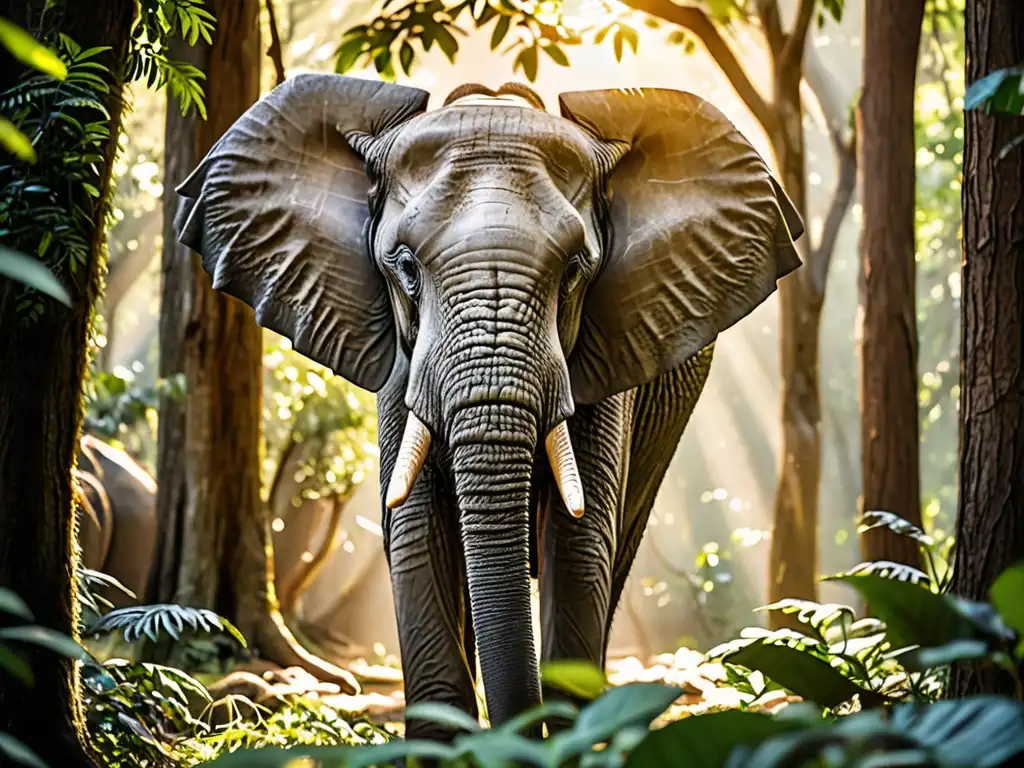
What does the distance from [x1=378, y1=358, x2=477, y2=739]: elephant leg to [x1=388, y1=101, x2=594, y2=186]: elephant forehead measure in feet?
2.38

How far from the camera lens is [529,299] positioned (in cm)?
442

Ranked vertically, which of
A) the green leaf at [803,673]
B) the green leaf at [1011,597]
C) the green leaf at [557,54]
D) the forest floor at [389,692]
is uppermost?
the green leaf at [557,54]

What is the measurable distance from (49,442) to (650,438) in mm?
2862

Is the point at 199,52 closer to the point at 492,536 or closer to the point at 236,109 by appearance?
the point at 236,109

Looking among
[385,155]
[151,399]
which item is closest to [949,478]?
[151,399]

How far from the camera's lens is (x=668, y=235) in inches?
203

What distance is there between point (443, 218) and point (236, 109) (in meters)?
4.39

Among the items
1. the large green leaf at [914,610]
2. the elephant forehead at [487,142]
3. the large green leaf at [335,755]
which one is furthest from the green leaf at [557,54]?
the large green leaf at [335,755]

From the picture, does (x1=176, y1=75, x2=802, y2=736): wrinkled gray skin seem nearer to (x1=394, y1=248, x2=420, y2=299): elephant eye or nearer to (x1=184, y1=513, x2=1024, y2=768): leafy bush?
(x1=394, y1=248, x2=420, y2=299): elephant eye

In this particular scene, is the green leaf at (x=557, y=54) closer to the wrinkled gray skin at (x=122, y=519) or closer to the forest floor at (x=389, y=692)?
the forest floor at (x=389, y=692)

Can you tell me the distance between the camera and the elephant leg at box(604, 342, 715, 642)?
601 cm

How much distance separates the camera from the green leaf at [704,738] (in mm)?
2197

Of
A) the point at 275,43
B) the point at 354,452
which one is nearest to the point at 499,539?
the point at 275,43

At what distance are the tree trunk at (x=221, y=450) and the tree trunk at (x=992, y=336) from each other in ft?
18.2
